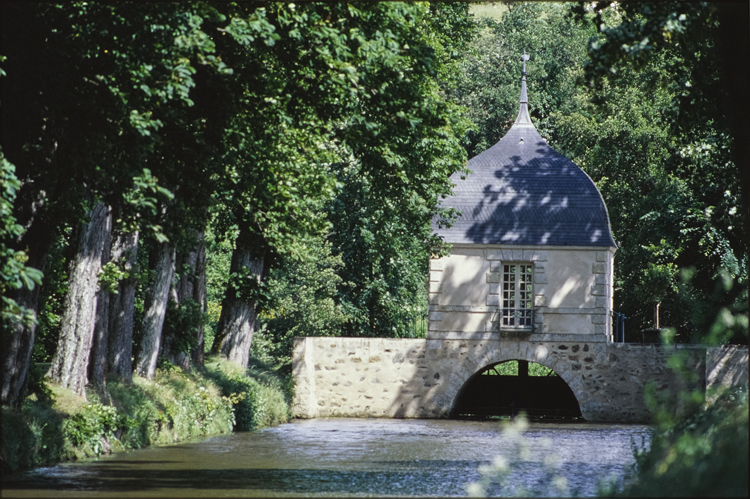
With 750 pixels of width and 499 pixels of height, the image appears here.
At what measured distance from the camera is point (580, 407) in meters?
23.9

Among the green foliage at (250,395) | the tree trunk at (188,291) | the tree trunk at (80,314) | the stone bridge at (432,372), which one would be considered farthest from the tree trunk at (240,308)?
the tree trunk at (80,314)

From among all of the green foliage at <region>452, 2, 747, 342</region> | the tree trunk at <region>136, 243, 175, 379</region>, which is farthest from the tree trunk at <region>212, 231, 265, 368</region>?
the green foliage at <region>452, 2, 747, 342</region>

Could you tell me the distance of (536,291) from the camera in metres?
24.2

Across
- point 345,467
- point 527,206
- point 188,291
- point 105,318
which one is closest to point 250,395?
point 188,291

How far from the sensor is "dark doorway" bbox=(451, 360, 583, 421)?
85.1 ft

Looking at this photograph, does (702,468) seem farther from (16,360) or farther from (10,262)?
(16,360)

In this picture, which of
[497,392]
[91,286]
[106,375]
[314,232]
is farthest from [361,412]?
[91,286]

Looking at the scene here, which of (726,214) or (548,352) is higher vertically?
(726,214)

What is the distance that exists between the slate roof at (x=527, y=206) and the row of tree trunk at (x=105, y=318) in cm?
733

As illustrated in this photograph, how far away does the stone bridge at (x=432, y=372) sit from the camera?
23766 millimetres

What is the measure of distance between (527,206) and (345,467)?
13.3 m

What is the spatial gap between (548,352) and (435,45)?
27.6ft

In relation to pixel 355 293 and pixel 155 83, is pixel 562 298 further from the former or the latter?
pixel 155 83

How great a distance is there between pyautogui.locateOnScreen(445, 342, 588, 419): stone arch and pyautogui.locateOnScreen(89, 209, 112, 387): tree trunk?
1141cm
